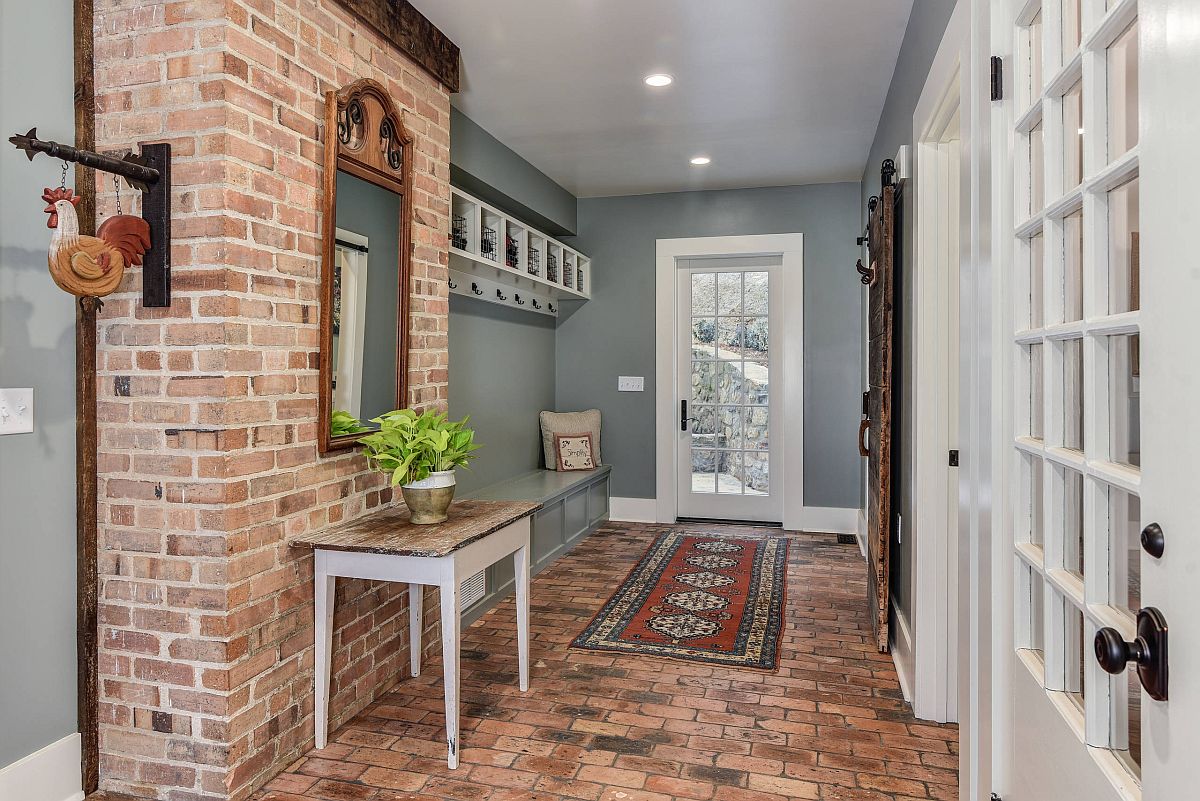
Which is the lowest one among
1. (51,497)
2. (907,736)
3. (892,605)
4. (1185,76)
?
(907,736)

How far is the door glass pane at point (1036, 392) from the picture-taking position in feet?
4.38

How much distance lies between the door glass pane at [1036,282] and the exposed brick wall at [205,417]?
187 centimetres

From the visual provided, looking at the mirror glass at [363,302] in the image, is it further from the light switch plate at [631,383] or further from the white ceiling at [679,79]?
the light switch plate at [631,383]

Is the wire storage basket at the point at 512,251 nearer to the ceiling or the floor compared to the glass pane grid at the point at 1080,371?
nearer to the ceiling

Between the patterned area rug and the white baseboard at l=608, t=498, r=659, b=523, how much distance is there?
2.26 ft

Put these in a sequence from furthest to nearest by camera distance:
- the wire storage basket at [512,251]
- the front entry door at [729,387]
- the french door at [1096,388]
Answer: the front entry door at [729,387] → the wire storage basket at [512,251] → the french door at [1096,388]

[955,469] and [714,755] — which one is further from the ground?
[955,469]

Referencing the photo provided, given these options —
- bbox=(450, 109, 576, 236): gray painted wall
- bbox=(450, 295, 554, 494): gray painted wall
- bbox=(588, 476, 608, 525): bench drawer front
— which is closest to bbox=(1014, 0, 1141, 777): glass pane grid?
bbox=(450, 109, 576, 236): gray painted wall

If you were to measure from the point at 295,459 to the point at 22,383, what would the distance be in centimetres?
68

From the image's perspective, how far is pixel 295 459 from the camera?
2.26 meters

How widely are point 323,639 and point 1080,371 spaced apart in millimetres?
2100

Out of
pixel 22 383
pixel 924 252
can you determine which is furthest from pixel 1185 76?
pixel 22 383

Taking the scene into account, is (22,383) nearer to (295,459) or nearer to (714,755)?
(295,459)

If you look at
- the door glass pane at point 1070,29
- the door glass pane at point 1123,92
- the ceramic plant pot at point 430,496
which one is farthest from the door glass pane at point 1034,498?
the ceramic plant pot at point 430,496
